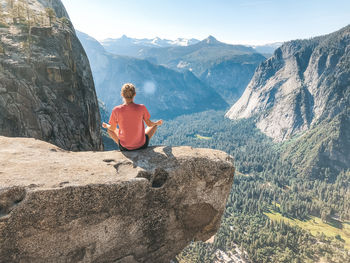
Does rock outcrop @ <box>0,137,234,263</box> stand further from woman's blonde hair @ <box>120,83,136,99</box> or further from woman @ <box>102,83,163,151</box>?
woman's blonde hair @ <box>120,83,136,99</box>

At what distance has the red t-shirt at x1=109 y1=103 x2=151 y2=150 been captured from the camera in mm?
8133

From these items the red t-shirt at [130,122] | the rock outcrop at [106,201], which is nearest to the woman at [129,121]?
the red t-shirt at [130,122]

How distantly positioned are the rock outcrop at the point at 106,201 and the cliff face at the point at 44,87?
39.8ft

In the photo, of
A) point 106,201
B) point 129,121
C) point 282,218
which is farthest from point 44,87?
point 282,218

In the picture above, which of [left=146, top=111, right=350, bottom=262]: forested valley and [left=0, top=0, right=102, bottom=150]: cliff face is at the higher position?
[left=0, top=0, right=102, bottom=150]: cliff face

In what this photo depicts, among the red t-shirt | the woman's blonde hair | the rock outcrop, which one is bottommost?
the rock outcrop

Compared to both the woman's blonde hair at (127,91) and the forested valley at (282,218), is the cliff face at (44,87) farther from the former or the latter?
the forested valley at (282,218)

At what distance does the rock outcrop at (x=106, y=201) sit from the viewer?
5.75 m

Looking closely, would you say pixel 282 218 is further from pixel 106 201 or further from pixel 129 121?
pixel 106 201

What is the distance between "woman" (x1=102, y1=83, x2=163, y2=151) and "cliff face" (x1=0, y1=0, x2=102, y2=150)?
1318 centimetres

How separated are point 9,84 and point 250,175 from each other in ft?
569

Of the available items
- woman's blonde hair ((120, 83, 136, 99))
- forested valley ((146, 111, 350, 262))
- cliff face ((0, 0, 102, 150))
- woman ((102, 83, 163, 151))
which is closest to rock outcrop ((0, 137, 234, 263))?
woman ((102, 83, 163, 151))

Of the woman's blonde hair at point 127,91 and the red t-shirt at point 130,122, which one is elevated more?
the woman's blonde hair at point 127,91

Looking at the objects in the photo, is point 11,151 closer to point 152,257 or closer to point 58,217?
point 58,217
